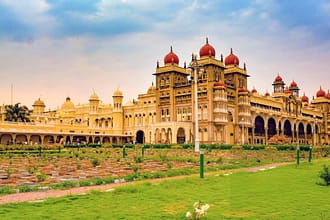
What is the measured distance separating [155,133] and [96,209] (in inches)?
2186

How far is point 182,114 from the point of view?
209 ft

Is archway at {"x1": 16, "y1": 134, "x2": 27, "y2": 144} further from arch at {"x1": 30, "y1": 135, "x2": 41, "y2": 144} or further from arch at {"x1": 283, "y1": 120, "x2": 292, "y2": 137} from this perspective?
arch at {"x1": 283, "y1": 120, "x2": 292, "y2": 137}

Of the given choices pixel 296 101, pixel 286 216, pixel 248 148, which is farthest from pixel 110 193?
pixel 296 101

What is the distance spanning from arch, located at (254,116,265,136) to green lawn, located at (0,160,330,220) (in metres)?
64.7

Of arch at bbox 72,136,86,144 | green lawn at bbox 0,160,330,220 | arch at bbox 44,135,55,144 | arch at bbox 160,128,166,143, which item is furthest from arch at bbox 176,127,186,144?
green lawn at bbox 0,160,330,220

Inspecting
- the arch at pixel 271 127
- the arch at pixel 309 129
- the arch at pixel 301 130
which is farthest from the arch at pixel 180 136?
the arch at pixel 309 129

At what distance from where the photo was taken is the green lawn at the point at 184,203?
6801 mm

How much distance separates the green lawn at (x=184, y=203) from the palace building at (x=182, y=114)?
40856 mm

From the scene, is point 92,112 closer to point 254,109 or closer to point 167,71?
point 167,71

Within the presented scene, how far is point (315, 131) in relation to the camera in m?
94.8

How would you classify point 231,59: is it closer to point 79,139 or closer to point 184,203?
point 79,139

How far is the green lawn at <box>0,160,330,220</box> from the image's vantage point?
6801 mm

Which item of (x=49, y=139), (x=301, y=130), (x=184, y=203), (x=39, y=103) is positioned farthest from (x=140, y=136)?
(x=184, y=203)

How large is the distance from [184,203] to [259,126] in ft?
230
